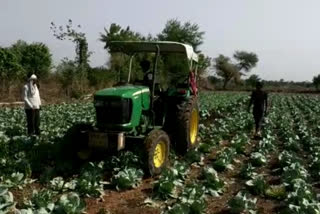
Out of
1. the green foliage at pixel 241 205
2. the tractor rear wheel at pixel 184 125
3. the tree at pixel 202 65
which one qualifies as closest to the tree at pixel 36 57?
the tree at pixel 202 65

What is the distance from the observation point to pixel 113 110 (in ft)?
27.6

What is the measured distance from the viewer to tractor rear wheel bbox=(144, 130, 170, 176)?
8.12m

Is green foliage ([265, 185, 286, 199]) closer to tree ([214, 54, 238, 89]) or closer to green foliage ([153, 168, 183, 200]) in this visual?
green foliage ([153, 168, 183, 200])

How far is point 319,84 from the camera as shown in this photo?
66.2 metres

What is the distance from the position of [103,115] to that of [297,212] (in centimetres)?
364

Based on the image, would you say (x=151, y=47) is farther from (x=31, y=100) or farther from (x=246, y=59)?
(x=246, y=59)

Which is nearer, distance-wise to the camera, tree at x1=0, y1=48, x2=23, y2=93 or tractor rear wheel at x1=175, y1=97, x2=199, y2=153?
tractor rear wheel at x1=175, y1=97, x2=199, y2=153

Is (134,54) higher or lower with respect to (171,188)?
higher

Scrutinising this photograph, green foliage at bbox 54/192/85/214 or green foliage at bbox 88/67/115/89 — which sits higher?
green foliage at bbox 88/67/115/89

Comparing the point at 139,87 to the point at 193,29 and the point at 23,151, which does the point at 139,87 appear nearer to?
the point at 23,151

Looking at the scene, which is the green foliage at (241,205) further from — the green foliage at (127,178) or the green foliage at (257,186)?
the green foliage at (127,178)

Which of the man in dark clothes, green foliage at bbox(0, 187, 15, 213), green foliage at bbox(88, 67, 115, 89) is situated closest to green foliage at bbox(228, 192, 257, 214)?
green foliage at bbox(0, 187, 15, 213)

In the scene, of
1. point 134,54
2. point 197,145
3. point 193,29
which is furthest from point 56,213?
point 193,29

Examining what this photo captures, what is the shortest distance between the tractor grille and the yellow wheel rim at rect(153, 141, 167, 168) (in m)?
0.68
